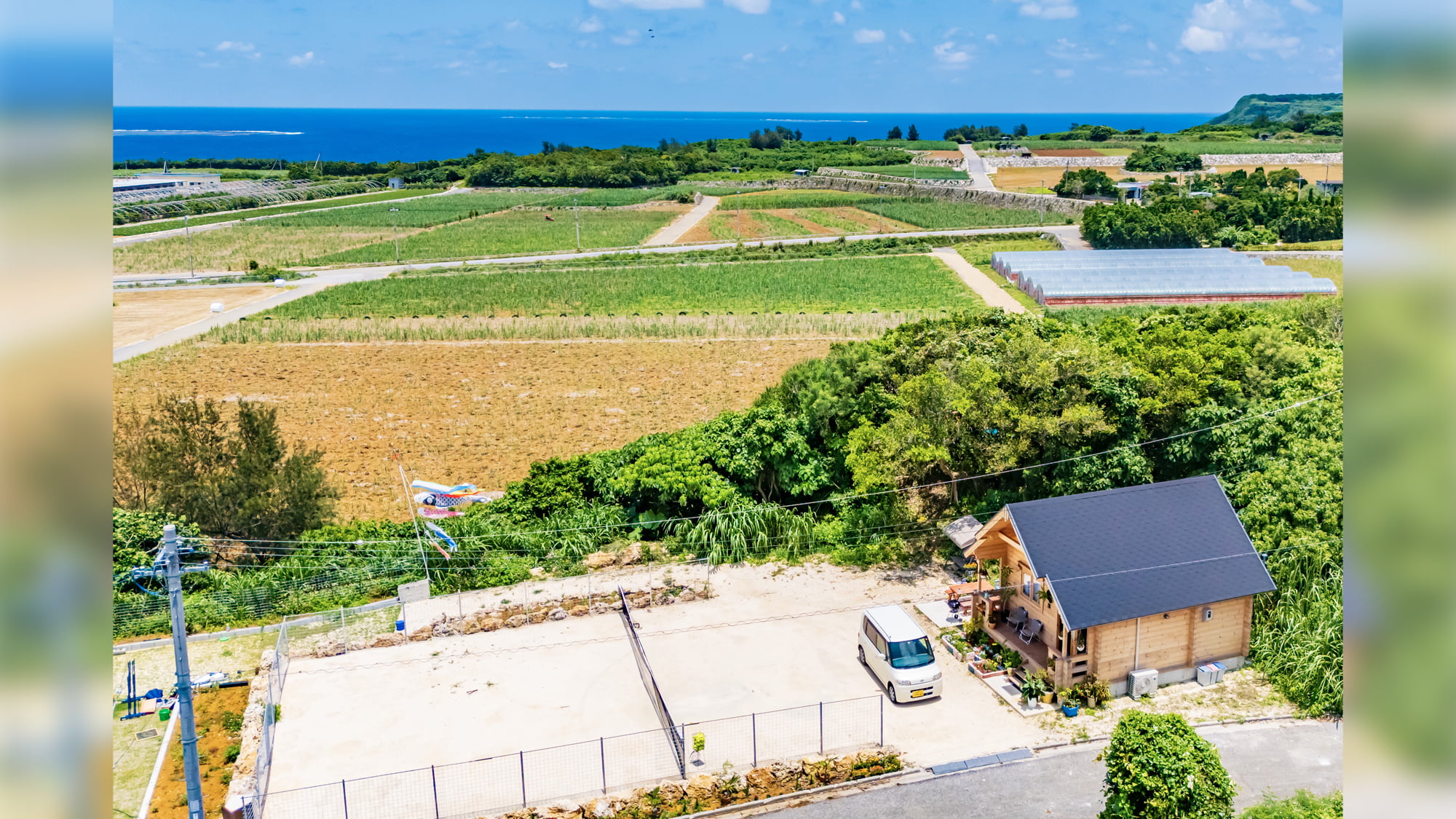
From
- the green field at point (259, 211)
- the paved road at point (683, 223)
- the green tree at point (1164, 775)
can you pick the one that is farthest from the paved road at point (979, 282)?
the green field at point (259, 211)

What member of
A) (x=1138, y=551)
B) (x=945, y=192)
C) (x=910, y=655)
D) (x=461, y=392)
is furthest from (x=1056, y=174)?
(x=910, y=655)

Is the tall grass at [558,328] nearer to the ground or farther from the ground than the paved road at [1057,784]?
farther from the ground

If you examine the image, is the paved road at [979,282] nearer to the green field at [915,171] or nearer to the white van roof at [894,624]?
the white van roof at [894,624]

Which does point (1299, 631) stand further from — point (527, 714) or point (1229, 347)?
point (527, 714)

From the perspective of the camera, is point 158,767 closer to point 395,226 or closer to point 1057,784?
point 1057,784

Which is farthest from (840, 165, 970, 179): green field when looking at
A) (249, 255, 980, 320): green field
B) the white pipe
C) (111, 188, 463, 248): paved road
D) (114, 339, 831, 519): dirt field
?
the white pipe

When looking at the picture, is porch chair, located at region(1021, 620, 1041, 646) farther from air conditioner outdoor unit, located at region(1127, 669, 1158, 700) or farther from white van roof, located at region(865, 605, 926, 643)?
white van roof, located at region(865, 605, 926, 643)
